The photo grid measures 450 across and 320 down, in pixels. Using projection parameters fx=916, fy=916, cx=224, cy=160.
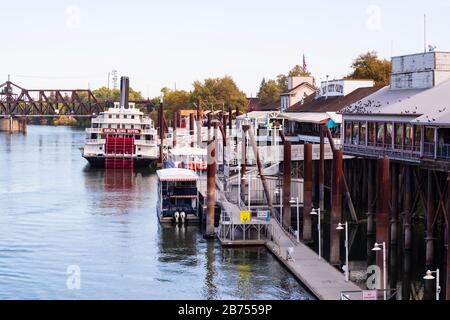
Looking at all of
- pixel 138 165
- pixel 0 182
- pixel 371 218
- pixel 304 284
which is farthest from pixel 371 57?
pixel 304 284

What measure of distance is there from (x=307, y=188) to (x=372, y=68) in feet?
216

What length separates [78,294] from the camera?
3947cm

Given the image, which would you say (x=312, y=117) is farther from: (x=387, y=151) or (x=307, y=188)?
(x=307, y=188)

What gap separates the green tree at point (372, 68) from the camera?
11169 cm

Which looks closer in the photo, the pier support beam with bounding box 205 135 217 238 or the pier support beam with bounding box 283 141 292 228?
the pier support beam with bounding box 283 141 292 228

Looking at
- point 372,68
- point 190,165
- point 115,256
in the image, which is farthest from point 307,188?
point 372,68

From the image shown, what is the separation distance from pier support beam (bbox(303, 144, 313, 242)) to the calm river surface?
3.20 meters

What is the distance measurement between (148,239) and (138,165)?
65.3m

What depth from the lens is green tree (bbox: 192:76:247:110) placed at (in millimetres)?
184250

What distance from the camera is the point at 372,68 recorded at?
372 ft

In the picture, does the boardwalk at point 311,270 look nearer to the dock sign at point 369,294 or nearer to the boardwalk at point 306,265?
the boardwalk at point 306,265

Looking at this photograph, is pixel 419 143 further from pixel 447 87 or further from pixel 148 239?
pixel 148 239

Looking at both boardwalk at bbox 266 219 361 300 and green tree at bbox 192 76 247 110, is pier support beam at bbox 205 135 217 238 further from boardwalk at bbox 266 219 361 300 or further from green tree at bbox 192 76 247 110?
green tree at bbox 192 76 247 110

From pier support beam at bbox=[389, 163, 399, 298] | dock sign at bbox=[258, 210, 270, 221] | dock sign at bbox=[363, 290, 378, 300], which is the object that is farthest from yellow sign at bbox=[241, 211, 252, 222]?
dock sign at bbox=[363, 290, 378, 300]
